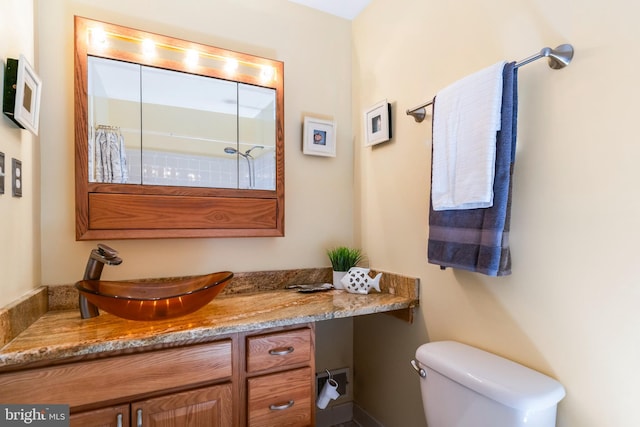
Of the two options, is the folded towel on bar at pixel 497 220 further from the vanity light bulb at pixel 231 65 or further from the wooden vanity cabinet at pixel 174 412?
the vanity light bulb at pixel 231 65

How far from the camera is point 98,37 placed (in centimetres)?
143

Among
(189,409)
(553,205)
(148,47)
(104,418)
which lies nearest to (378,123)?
(553,205)

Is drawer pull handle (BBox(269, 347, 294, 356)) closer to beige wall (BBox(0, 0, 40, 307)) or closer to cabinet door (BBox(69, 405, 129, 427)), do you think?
cabinet door (BBox(69, 405, 129, 427))

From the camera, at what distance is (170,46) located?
1558 millimetres

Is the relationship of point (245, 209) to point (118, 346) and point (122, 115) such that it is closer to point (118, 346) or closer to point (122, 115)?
point (122, 115)

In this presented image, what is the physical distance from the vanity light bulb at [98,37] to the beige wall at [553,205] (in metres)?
1.36

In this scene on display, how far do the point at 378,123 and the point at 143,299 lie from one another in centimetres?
135

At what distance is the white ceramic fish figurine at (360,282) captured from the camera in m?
1.69

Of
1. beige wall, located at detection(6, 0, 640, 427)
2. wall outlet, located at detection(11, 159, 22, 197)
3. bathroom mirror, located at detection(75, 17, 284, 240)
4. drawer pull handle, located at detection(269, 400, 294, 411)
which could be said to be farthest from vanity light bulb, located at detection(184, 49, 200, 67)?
drawer pull handle, located at detection(269, 400, 294, 411)

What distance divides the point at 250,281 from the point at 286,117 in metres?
0.91

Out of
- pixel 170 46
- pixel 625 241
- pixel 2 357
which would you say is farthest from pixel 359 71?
pixel 2 357

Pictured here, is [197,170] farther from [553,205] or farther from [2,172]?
[553,205]

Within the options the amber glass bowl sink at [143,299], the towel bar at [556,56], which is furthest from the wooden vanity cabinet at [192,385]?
the towel bar at [556,56]

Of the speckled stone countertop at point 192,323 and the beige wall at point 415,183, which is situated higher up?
the beige wall at point 415,183
